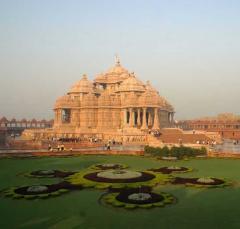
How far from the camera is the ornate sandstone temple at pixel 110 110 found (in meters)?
63.8

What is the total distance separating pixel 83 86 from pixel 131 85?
12462 millimetres

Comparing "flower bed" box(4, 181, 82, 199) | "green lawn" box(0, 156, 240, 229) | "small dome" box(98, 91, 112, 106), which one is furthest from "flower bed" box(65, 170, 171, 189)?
"small dome" box(98, 91, 112, 106)

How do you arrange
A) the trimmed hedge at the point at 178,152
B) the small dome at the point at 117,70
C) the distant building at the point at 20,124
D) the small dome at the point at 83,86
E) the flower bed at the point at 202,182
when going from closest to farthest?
1. the flower bed at the point at 202,182
2. the trimmed hedge at the point at 178,152
3. the small dome at the point at 83,86
4. the small dome at the point at 117,70
5. the distant building at the point at 20,124

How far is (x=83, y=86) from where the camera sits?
75.8m

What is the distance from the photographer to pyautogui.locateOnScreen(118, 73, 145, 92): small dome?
6812cm

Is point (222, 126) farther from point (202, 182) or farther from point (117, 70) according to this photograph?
point (202, 182)

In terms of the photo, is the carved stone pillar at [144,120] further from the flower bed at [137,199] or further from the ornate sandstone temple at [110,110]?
the flower bed at [137,199]

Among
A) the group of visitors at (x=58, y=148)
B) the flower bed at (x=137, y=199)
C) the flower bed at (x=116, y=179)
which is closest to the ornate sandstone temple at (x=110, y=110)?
the group of visitors at (x=58, y=148)

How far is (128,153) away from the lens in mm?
41625

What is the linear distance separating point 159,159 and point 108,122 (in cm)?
3232

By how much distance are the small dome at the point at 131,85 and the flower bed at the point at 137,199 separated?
162 feet

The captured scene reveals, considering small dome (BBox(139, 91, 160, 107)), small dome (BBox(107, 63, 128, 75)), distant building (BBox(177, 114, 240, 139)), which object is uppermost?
small dome (BBox(107, 63, 128, 75))

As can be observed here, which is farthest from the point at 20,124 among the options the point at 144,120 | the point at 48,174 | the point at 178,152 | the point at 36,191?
the point at 36,191

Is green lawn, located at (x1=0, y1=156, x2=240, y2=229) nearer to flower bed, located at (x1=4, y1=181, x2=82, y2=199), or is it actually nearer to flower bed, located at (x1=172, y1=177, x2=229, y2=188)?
flower bed, located at (x1=4, y1=181, x2=82, y2=199)
